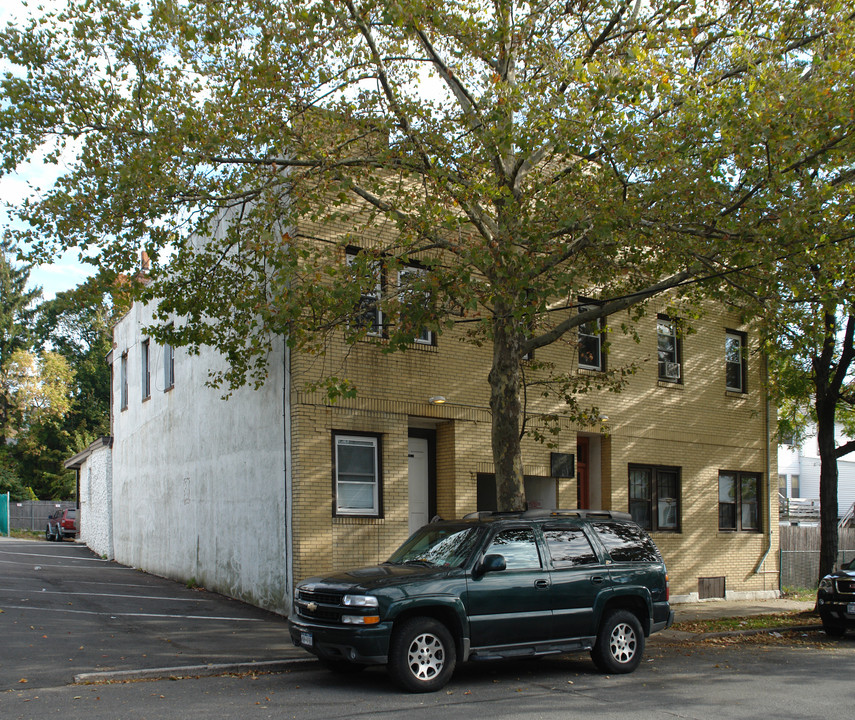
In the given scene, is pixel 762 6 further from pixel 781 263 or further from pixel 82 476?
pixel 82 476

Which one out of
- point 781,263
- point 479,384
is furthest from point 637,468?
point 781,263

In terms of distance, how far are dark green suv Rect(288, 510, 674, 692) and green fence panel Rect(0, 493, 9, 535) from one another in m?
39.0

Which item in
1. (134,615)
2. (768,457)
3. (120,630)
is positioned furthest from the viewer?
(768,457)

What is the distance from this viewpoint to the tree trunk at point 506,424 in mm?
12242

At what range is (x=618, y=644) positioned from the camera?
10.2 m

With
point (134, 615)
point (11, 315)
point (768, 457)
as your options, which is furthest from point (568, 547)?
point (11, 315)

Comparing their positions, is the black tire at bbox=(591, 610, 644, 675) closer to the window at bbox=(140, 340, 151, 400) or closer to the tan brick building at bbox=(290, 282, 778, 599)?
the tan brick building at bbox=(290, 282, 778, 599)

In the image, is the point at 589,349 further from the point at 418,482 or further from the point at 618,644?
the point at 618,644

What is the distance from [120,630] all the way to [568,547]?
655 centimetres

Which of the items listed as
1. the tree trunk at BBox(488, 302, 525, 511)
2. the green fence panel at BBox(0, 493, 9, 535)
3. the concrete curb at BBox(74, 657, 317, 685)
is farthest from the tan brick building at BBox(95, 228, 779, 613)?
the green fence panel at BBox(0, 493, 9, 535)

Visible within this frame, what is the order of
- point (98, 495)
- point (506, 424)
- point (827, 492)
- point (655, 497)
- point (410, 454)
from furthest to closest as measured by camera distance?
point (98, 495) < point (655, 497) < point (827, 492) < point (410, 454) < point (506, 424)

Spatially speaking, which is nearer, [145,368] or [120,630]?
[120,630]

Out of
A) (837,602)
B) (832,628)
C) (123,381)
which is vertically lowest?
(832,628)

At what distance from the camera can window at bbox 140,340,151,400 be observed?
22188 millimetres
